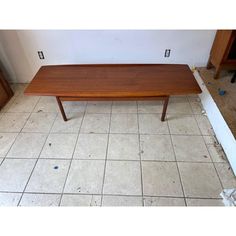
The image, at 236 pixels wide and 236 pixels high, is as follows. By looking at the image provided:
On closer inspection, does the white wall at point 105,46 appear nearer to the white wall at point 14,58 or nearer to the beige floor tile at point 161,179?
the white wall at point 14,58

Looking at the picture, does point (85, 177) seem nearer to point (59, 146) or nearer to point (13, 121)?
point (59, 146)

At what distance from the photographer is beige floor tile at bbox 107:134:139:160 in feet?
5.79

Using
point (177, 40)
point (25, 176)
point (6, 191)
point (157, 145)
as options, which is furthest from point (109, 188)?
point (177, 40)

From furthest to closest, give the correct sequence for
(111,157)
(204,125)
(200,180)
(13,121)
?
(13,121)
(204,125)
(111,157)
(200,180)

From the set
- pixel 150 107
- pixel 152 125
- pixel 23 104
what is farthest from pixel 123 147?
pixel 23 104

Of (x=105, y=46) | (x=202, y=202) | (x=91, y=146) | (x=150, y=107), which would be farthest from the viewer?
(x=105, y=46)

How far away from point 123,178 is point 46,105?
141 centimetres

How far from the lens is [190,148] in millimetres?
1818

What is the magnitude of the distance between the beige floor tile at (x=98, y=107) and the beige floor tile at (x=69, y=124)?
5.5 inches

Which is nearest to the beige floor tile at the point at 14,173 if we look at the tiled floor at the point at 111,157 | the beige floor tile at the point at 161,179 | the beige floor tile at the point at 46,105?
the tiled floor at the point at 111,157

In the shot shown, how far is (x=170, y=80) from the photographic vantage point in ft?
6.28

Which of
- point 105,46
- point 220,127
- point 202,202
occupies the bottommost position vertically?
point 202,202
